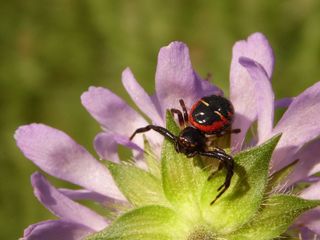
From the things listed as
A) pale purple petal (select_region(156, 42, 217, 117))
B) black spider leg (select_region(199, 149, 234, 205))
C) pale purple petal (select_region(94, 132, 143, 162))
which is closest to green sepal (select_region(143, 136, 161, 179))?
pale purple petal (select_region(94, 132, 143, 162))

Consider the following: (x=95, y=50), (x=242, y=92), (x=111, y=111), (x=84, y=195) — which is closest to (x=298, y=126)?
(x=242, y=92)

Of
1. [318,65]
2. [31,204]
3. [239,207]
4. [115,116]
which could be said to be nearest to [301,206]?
[239,207]

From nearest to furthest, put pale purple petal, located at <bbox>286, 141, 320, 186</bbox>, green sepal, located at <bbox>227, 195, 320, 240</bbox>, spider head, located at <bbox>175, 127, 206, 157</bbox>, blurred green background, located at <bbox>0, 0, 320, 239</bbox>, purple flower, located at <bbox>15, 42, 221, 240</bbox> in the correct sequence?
green sepal, located at <bbox>227, 195, 320, 240</bbox>
spider head, located at <bbox>175, 127, 206, 157</bbox>
purple flower, located at <bbox>15, 42, 221, 240</bbox>
pale purple petal, located at <bbox>286, 141, 320, 186</bbox>
blurred green background, located at <bbox>0, 0, 320, 239</bbox>

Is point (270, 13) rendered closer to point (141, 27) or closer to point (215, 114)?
point (141, 27)

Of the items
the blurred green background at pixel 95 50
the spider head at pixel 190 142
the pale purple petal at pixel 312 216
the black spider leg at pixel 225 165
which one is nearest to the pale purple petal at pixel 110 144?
the spider head at pixel 190 142

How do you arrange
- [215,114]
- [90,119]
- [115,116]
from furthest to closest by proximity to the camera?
[90,119] → [115,116] → [215,114]

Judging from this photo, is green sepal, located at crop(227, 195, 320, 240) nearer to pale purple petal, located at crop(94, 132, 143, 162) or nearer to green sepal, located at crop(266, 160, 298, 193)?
green sepal, located at crop(266, 160, 298, 193)
